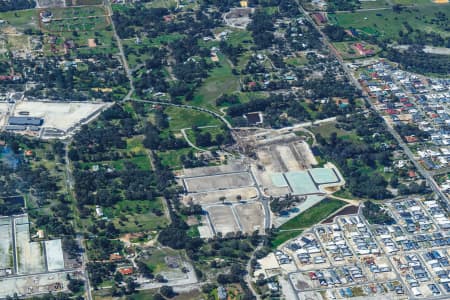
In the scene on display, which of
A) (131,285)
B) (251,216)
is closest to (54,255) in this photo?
(131,285)

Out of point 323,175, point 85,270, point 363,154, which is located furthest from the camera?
point 363,154

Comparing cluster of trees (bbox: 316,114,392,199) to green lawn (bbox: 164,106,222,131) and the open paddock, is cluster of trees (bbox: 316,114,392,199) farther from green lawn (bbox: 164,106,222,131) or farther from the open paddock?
green lawn (bbox: 164,106,222,131)

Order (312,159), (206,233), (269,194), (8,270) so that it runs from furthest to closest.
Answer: (312,159), (269,194), (206,233), (8,270)

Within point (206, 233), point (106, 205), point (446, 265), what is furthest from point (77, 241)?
point (446, 265)

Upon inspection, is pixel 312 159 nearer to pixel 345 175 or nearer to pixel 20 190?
pixel 345 175

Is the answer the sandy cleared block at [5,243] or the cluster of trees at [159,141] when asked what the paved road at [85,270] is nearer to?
the sandy cleared block at [5,243]

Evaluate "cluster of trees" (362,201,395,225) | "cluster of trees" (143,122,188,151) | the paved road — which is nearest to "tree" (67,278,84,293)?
the paved road

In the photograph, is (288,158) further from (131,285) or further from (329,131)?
(131,285)
